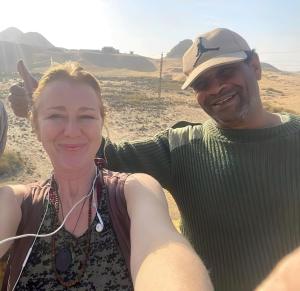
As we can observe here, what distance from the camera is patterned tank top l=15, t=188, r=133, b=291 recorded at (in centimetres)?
165

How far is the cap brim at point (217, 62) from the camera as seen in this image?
240 centimetres

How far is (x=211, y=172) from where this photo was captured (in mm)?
2277

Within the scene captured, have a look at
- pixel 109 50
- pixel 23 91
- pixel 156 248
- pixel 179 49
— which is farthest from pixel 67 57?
pixel 156 248

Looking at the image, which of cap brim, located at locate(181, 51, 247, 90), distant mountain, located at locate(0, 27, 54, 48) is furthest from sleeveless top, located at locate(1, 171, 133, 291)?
distant mountain, located at locate(0, 27, 54, 48)

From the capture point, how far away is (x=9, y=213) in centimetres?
173

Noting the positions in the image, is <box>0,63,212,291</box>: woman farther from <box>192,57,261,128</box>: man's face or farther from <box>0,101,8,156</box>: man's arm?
<box>192,57,261,128</box>: man's face

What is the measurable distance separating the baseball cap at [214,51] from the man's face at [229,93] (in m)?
0.05

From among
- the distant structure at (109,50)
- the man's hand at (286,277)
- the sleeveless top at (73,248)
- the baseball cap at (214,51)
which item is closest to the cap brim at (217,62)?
the baseball cap at (214,51)

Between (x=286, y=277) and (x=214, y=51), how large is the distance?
2.04m

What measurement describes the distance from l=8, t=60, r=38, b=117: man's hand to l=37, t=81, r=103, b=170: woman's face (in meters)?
0.70

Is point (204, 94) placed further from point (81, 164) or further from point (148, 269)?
point (148, 269)

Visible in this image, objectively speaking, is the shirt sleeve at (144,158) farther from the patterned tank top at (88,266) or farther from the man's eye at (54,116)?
the patterned tank top at (88,266)

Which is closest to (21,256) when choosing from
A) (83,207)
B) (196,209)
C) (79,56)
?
(83,207)

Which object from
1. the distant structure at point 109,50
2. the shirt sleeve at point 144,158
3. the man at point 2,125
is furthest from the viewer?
the distant structure at point 109,50
